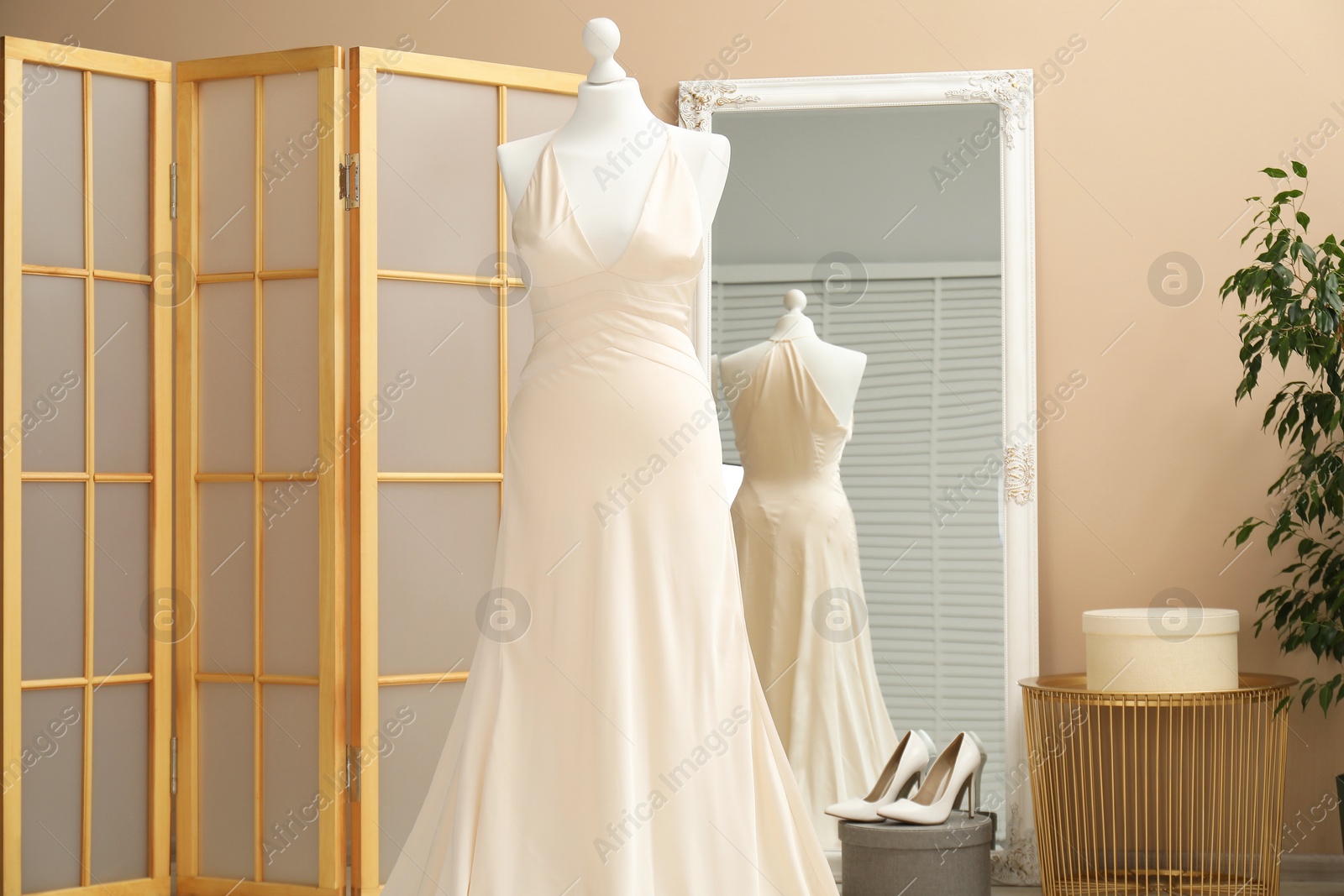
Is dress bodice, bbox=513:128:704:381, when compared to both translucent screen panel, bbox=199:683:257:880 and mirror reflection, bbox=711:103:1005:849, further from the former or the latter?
translucent screen panel, bbox=199:683:257:880

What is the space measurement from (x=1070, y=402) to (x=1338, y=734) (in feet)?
3.40

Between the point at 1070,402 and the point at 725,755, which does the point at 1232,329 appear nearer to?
the point at 1070,402

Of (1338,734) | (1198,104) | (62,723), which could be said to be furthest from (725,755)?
(1198,104)

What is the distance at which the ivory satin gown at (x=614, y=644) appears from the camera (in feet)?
6.37

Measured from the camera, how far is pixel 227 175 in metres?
2.79

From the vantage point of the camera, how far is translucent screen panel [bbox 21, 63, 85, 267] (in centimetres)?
271

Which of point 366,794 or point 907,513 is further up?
point 907,513

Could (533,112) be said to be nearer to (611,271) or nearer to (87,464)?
(611,271)

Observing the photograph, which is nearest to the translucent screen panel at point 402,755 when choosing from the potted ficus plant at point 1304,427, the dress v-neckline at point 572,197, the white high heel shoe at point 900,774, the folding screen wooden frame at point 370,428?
the folding screen wooden frame at point 370,428

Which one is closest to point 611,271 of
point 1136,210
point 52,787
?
point 1136,210

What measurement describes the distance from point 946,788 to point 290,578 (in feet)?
5.03

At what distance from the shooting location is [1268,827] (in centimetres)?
268

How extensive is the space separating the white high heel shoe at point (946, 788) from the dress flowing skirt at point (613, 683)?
0.54 metres

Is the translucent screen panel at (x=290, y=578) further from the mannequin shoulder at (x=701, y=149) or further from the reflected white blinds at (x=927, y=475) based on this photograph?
the mannequin shoulder at (x=701, y=149)
